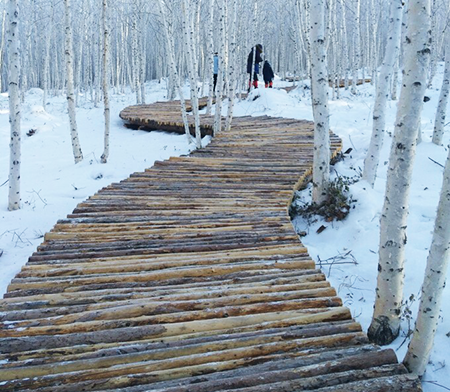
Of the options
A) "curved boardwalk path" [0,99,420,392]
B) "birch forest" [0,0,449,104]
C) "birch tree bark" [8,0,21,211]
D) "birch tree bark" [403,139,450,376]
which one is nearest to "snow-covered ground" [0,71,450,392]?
"birch tree bark" [403,139,450,376]

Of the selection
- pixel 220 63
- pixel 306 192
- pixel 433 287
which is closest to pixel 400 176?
pixel 433 287

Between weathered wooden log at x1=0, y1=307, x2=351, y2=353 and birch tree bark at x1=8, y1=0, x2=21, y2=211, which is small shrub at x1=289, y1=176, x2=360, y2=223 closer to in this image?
weathered wooden log at x1=0, y1=307, x2=351, y2=353

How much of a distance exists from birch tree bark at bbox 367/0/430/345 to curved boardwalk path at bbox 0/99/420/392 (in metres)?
0.34

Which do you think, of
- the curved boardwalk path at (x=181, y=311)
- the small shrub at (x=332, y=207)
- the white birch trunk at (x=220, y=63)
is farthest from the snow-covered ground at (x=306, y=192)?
the white birch trunk at (x=220, y=63)

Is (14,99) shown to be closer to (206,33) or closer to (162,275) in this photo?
(162,275)

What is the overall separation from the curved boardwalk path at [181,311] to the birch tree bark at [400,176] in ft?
Result: 1.12

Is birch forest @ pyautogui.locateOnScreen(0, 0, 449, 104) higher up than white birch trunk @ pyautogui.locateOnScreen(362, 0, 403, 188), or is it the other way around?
birch forest @ pyautogui.locateOnScreen(0, 0, 449, 104)

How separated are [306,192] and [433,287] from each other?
15.1ft

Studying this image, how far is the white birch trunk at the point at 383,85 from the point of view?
582 cm

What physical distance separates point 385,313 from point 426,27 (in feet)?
6.16

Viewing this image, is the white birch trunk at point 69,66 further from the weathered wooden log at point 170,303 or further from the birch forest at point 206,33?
the weathered wooden log at point 170,303

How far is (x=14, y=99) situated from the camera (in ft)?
20.6

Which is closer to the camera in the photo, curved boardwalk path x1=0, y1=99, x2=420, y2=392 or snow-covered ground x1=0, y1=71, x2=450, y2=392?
curved boardwalk path x1=0, y1=99, x2=420, y2=392

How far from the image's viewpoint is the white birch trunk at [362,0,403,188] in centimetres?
582
